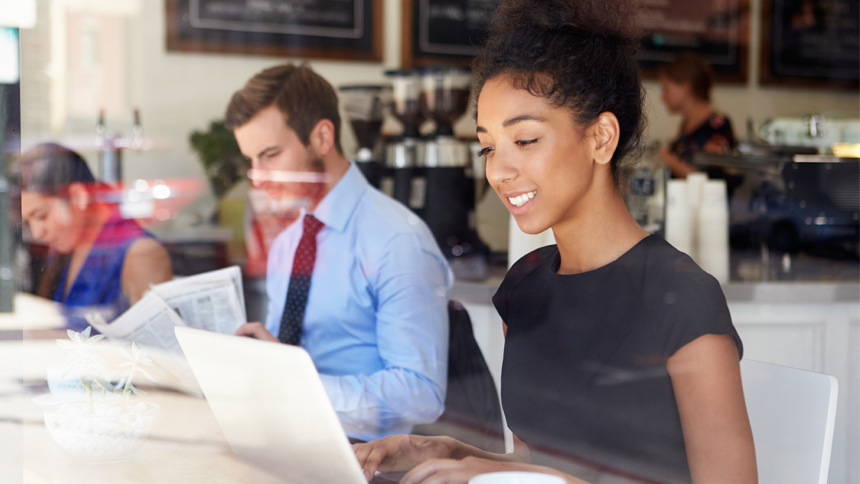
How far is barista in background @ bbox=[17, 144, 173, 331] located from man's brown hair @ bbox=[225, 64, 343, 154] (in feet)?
0.63

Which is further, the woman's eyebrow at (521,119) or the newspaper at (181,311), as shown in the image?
the newspaper at (181,311)

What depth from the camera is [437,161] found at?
1.40m

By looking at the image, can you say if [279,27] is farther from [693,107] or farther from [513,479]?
[513,479]

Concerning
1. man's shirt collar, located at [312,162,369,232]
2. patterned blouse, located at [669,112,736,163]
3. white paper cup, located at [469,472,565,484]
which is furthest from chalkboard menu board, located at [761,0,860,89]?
white paper cup, located at [469,472,565,484]

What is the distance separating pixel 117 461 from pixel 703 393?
50 centimetres

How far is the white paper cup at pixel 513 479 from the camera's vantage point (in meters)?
0.49

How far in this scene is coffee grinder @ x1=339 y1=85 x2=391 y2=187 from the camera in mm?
1143

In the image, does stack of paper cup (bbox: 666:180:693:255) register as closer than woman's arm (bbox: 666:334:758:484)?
No

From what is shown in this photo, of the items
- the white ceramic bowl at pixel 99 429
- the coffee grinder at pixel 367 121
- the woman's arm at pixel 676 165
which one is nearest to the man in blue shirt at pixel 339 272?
the coffee grinder at pixel 367 121

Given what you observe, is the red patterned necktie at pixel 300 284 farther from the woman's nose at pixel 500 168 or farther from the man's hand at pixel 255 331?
the woman's nose at pixel 500 168

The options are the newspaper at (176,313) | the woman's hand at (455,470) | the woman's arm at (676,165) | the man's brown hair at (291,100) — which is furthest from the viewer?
the woman's arm at (676,165)

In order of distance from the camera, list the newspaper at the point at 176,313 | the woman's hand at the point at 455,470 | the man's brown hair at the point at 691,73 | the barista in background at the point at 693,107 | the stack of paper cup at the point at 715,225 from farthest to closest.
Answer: the man's brown hair at the point at 691,73, the barista in background at the point at 693,107, the stack of paper cup at the point at 715,225, the newspaper at the point at 176,313, the woman's hand at the point at 455,470

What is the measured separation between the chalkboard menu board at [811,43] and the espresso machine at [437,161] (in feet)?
4.99

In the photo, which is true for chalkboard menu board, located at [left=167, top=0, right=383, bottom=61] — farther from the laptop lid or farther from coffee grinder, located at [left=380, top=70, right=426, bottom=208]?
the laptop lid
